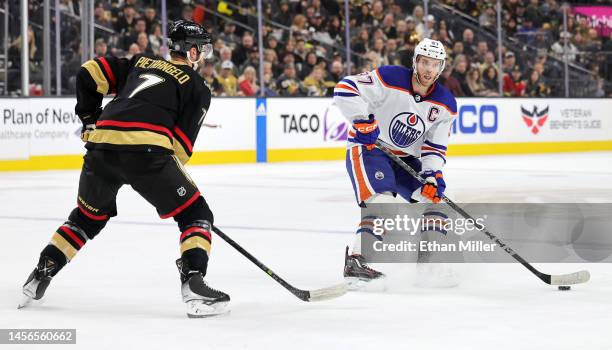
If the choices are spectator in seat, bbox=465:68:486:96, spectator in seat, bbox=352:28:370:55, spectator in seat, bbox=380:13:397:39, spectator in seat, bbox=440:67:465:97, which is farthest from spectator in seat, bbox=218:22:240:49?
spectator in seat, bbox=465:68:486:96

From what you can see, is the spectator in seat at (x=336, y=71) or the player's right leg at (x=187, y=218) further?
the spectator in seat at (x=336, y=71)

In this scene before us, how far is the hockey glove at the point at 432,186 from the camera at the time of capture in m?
4.57

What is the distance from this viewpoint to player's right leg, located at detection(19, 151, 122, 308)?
151 inches

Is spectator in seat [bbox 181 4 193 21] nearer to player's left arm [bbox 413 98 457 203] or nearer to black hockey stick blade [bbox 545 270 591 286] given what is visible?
player's left arm [bbox 413 98 457 203]

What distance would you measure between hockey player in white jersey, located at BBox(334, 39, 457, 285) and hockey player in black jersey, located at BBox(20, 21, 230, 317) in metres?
0.90

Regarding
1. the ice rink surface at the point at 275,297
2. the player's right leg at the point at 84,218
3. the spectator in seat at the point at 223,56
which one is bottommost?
the ice rink surface at the point at 275,297

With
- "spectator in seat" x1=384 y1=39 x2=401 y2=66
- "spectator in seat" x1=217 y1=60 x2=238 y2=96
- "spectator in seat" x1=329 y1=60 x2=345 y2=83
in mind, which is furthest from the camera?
"spectator in seat" x1=384 y1=39 x2=401 y2=66

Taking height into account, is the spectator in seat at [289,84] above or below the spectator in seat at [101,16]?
below

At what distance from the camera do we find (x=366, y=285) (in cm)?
436

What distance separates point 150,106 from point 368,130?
106cm

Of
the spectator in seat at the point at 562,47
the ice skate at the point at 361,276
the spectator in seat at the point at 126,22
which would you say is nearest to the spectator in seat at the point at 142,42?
the spectator in seat at the point at 126,22

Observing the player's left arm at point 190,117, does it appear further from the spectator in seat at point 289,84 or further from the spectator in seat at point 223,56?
the spectator in seat at point 289,84

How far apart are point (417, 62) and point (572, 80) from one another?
12255mm

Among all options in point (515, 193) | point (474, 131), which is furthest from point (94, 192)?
point (474, 131)
